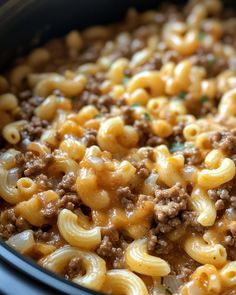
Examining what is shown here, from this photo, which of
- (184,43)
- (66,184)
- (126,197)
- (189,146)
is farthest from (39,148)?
(184,43)

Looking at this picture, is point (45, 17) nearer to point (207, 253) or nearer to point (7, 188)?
point (7, 188)

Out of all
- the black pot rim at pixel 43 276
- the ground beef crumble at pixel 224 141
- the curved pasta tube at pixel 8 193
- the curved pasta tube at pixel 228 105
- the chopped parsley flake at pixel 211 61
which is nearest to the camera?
the black pot rim at pixel 43 276

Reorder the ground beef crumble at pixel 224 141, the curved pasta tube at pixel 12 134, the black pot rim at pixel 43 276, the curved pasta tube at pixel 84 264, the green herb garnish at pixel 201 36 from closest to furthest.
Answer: the black pot rim at pixel 43 276 → the curved pasta tube at pixel 84 264 → the ground beef crumble at pixel 224 141 → the curved pasta tube at pixel 12 134 → the green herb garnish at pixel 201 36

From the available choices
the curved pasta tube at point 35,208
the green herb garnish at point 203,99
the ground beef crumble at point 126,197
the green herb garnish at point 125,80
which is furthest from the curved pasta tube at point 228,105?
the curved pasta tube at point 35,208

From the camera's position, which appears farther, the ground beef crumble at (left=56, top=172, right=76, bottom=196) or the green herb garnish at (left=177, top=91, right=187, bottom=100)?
the green herb garnish at (left=177, top=91, right=187, bottom=100)

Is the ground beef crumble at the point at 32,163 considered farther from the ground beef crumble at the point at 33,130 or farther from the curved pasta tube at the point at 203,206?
the curved pasta tube at the point at 203,206

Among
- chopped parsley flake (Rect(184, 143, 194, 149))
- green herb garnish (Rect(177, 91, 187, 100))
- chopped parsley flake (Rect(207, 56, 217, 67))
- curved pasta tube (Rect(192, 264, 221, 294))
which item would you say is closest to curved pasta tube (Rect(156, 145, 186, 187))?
chopped parsley flake (Rect(184, 143, 194, 149))

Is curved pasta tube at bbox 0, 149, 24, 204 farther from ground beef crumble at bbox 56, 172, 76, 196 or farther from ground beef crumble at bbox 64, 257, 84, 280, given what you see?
ground beef crumble at bbox 64, 257, 84, 280
